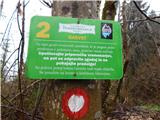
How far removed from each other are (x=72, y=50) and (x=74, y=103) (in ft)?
1.16

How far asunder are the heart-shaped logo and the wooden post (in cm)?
6

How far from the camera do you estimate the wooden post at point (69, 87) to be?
243 centimetres

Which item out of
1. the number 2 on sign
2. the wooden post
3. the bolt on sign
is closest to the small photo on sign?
the bolt on sign

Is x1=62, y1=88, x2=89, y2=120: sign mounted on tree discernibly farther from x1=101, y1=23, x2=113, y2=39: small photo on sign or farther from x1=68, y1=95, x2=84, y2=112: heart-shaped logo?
x1=101, y1=23, x2=113, y2=39: small photo on sign

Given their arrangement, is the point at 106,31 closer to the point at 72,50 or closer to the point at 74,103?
the point at 72,50

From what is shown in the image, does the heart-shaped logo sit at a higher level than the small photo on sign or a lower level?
lower

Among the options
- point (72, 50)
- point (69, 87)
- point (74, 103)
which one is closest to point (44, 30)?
point (72, 50)

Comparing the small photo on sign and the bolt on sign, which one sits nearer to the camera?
the bolt on sign

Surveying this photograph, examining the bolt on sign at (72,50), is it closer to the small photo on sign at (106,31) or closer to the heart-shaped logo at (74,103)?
the small photo on sign at (106,31)

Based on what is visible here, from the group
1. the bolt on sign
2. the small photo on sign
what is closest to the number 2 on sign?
the bolt on sign

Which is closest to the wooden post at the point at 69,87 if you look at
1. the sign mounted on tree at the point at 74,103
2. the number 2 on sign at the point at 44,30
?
the sign mounted on tree at the point at 74,103

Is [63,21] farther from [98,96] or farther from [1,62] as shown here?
[1,62]

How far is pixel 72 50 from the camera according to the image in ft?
7.84

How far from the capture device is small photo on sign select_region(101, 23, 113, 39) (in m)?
2.50
